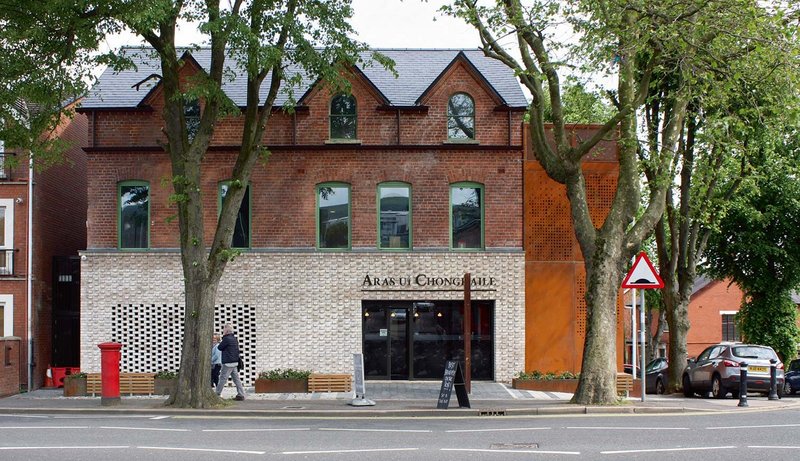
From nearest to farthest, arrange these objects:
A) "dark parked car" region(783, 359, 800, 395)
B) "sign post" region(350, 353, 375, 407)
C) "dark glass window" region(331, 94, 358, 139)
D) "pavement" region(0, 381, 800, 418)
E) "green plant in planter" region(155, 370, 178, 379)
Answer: "pavement" region(0, 381, 800, 418), "sign post" region(350, 353, 375, 407), "green plant in planter" region(155, 370, 178, 379), "dark glass window" region(331, 94, 358, 139), "dark parked car" region(783, 359, 800, 395)

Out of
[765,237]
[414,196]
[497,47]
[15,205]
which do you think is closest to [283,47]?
[497,47]

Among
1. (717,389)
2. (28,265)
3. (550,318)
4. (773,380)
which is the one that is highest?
(28,265)

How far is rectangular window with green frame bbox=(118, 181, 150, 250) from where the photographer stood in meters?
27.7

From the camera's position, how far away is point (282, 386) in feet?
82.6

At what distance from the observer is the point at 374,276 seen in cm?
2745

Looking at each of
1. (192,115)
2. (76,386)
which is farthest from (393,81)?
(76,386)

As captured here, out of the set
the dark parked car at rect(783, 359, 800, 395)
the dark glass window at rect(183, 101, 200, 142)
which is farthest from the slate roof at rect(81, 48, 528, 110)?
the dark parked car at rect(783, 359, 800, 395)

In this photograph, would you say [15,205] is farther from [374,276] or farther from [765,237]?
[765,237]

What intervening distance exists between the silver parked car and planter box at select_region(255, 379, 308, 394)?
A: 11408 millimetres

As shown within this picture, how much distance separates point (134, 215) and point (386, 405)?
33.4ft

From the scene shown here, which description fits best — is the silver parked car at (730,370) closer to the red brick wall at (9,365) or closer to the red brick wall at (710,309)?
the red brick wall at (9,365)

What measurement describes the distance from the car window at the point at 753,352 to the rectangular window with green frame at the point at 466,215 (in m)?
7.93

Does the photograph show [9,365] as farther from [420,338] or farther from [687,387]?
[687,387]

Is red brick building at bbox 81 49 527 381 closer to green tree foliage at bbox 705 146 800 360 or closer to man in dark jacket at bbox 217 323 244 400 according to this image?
man in dark jacket at bbox 217 323 244 400
